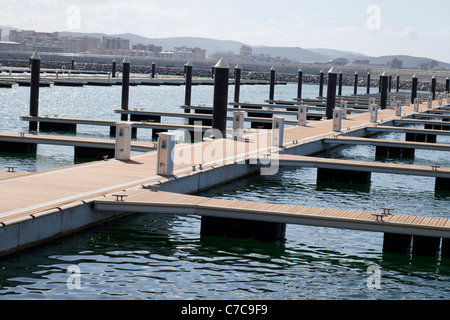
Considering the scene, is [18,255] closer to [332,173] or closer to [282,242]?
[282,242]

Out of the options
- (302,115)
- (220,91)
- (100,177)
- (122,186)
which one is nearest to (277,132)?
(220,91)

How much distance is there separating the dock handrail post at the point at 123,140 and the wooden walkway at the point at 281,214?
466 centimetres

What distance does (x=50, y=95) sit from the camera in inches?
2707

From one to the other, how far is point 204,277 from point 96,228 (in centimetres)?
320

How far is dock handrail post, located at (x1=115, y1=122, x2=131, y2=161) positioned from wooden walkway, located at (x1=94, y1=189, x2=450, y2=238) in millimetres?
4660

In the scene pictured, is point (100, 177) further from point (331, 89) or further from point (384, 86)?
point (384, 86)

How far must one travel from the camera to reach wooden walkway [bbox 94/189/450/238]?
14.2 meters

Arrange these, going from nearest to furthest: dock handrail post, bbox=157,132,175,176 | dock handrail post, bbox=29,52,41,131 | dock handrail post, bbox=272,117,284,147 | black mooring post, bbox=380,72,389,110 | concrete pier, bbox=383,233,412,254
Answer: concrete pier, bbox=383,233,412,254 < dock handrail post, bbox=157,132,175,176 < dock handrail post, bbox=272,117,284,147 < dock handrail post, bbox=29,52,41,131 < black mooring post, bbox=380,72,389,110

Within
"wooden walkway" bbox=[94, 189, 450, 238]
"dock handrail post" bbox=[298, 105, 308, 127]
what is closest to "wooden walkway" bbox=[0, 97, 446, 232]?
"wooden walkway" bbox=[94, 189, 450, 238]

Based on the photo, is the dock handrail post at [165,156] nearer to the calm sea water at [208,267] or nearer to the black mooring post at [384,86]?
the calm sea water at [208,267]

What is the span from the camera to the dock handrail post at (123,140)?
19.9m

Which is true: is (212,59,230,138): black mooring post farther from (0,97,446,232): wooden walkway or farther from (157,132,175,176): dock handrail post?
(157,132,175,176): dock handrail post
